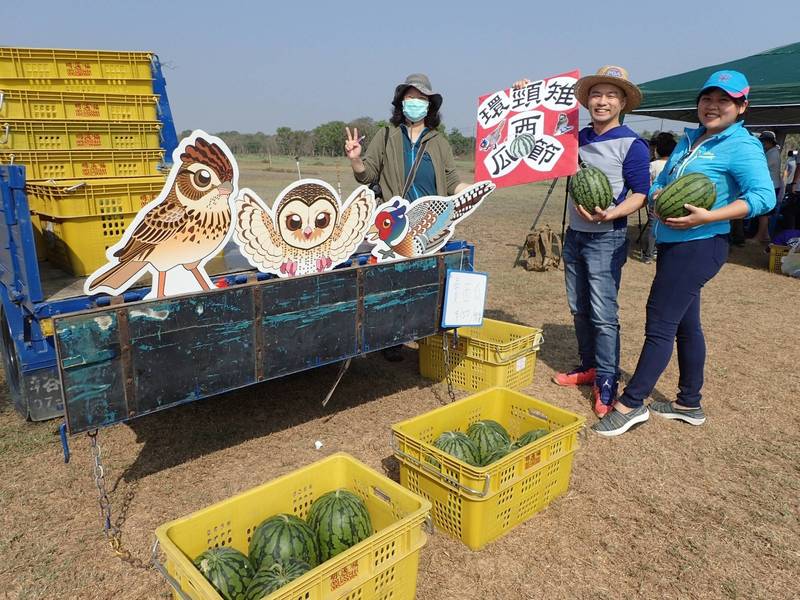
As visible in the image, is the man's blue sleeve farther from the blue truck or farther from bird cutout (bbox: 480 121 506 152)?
the blue truck

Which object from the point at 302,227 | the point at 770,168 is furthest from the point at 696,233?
the point at 770,168

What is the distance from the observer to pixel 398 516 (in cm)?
253

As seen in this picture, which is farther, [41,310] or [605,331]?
[605,331]

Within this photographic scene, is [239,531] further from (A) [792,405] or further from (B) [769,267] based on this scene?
(B) [769,267]

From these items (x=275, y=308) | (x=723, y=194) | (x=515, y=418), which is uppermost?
(x=723, y=194)

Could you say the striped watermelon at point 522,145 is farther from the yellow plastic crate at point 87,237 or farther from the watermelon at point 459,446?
the yellow plastic crate at point 87,237

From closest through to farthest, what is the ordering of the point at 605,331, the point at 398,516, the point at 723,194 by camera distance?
the point at 398,516
the point at 723,194
the point at 605,331

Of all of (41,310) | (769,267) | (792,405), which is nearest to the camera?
(41,310)

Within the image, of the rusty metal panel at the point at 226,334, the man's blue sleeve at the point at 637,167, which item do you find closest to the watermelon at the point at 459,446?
the rusty metal panel at the point at 226,334

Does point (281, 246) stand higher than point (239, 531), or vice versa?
point (281, 246)

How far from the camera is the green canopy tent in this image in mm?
9188

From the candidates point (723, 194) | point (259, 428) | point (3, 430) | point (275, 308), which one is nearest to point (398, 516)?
point (275, 308)

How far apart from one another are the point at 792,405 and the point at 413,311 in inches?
133

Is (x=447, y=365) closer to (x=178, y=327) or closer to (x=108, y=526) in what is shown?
(x=178, y=327)
